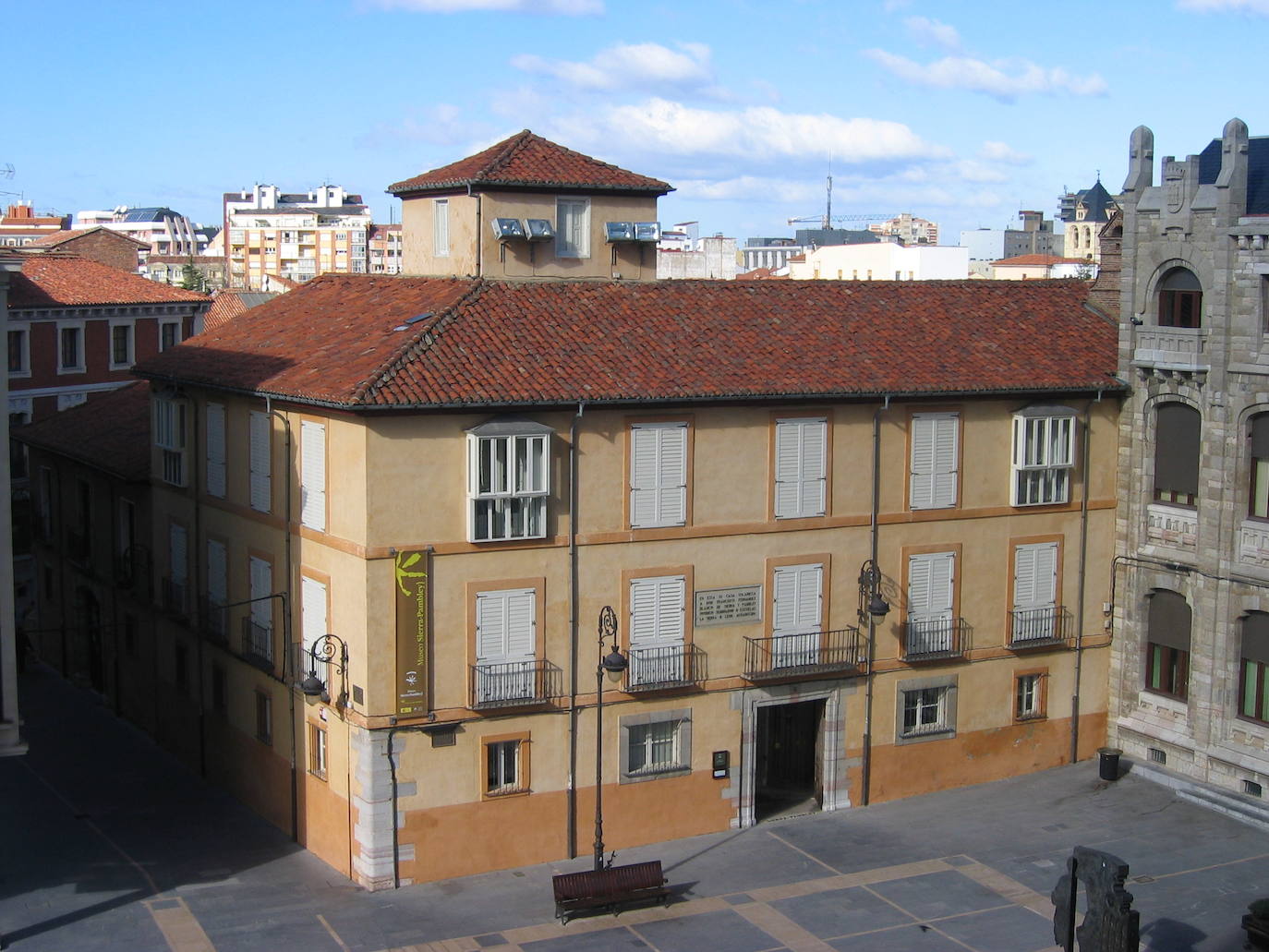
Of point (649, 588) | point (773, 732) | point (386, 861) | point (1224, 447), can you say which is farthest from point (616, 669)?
point (1224, 447)

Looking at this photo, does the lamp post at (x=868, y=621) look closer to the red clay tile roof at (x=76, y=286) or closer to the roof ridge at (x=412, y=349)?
the roof ridge at (x=412, y=349)

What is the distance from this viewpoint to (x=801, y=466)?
34.6 meters

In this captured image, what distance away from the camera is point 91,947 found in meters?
28.5

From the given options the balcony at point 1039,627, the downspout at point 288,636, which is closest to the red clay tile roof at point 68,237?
the downspout at point 288,636

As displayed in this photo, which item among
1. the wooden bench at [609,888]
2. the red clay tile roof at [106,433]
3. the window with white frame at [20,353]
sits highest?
the window with white frame at [20,353]

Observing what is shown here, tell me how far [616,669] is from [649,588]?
11.4 ft

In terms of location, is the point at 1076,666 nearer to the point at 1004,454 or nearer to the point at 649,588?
the point at 1004,454

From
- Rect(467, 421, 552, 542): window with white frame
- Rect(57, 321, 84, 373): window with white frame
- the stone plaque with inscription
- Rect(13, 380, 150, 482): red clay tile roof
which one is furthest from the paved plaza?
Rect(57, 321, 84, 373): window with white frame

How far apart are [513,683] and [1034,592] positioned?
43.5 feet

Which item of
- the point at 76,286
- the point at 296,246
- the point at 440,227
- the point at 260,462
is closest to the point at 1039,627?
the point at 440,227

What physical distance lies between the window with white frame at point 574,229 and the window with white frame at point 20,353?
25.5 meters

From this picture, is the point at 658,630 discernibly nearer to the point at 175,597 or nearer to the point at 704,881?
the point at 704,881

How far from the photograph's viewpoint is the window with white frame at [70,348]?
184 ft

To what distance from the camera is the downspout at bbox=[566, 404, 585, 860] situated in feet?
106
